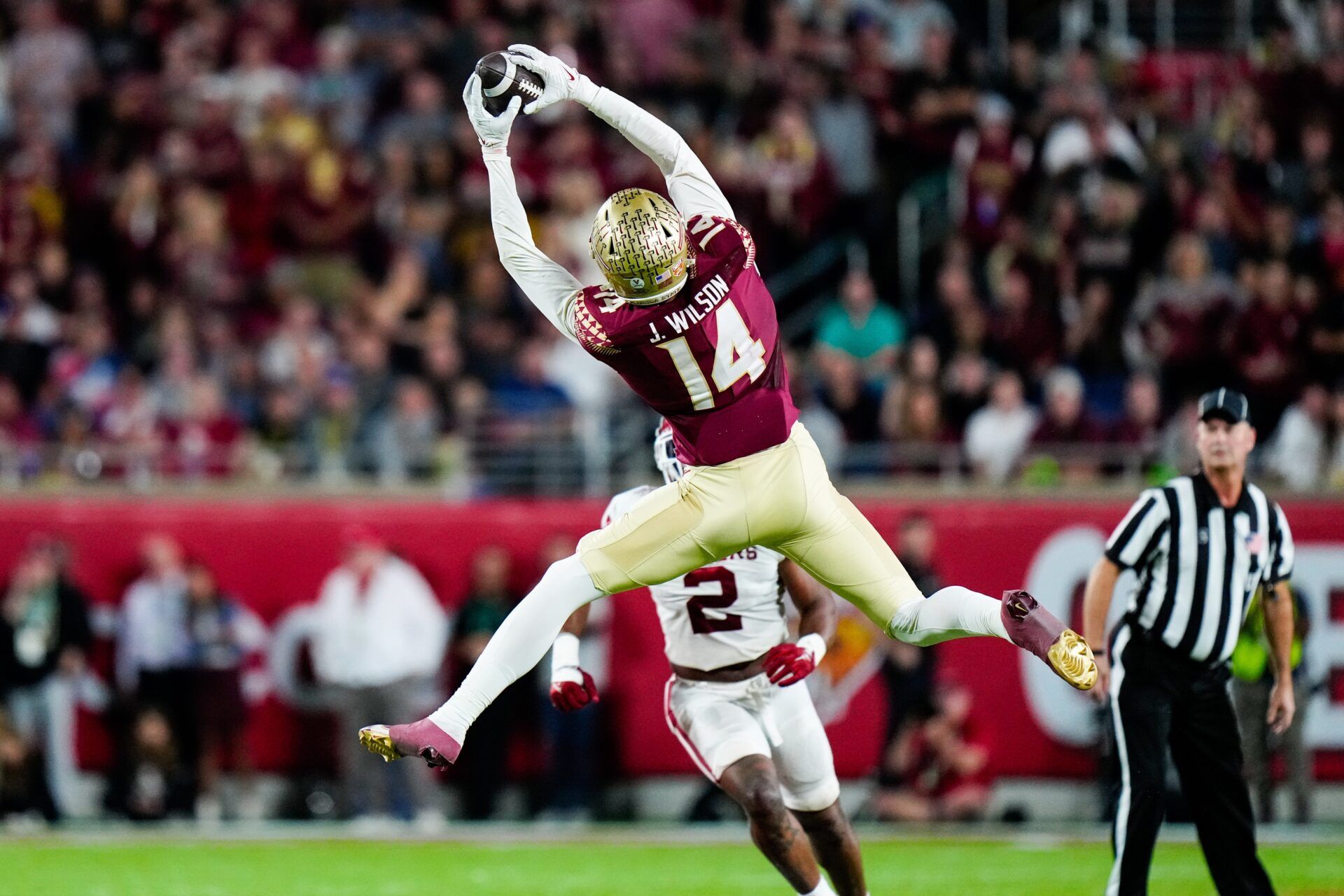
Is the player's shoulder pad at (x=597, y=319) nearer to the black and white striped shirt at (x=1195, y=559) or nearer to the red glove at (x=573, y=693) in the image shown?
the red glove at (x=573, y=693)

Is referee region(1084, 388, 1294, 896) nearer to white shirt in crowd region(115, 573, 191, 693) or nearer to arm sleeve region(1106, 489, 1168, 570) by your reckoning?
arm sleeve region(1106, 489, 1168, 570)

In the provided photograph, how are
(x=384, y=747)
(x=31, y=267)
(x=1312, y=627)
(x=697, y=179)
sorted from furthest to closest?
(x=31, y=267) < (x=1312, y=627) < (x=697, y=179) < (x=384, y=747)

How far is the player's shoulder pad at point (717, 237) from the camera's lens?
6645mm

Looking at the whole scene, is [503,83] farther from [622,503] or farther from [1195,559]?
[1195,559]

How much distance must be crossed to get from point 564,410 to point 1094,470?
3553 millimetres

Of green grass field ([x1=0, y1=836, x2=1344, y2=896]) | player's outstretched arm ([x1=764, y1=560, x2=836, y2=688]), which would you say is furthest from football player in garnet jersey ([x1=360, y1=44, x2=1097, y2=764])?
green grass field ([x1=0, y1=836, x2=1344, y2=896])

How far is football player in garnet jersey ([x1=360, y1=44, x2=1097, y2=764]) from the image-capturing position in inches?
253

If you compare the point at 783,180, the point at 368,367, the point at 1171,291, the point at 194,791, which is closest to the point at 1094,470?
the point at 1171,291

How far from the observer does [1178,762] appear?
7.84m

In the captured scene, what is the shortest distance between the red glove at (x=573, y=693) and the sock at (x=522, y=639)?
2.11ft

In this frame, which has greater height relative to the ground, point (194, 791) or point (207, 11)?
point (207, 11)

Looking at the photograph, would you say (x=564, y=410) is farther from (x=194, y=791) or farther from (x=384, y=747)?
(x=384, y=747)

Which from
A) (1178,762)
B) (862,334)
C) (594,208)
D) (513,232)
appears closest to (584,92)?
(513,232)

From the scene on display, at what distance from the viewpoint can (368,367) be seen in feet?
45.5
